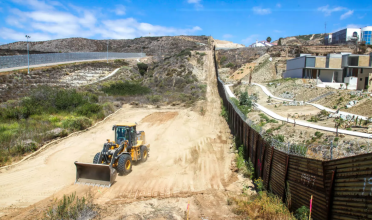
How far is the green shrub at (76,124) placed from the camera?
21.3 meters

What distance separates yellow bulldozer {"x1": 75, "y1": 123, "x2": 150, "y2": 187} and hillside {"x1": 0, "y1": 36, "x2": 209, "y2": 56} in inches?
3127

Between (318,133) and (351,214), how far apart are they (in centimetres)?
950

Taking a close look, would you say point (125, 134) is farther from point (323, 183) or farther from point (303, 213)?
point (323, 183)

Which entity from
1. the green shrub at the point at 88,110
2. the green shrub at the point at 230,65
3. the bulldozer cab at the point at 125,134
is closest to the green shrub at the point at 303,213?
the bulldozer cab at the point at 125,134

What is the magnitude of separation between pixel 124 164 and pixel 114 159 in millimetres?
547

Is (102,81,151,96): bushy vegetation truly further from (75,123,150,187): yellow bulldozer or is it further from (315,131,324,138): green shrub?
(315,131,324,138): green shrub

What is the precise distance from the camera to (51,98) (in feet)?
91.4

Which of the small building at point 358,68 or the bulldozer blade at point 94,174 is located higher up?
the small building at point 358,68

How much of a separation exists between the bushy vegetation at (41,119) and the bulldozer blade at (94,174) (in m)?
5.74

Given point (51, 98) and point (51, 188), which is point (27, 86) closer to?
point (51, 98)

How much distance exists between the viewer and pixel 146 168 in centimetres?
1405

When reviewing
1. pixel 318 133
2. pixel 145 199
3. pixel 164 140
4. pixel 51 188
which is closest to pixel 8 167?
pixel 51 188

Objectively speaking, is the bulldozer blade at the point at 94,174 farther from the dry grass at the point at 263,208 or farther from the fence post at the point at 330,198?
the fence post at the point at 330,198

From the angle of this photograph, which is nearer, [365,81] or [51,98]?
[51,98]
